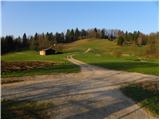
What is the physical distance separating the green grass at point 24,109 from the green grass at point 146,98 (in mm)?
3637

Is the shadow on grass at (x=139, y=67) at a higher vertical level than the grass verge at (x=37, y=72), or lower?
lower

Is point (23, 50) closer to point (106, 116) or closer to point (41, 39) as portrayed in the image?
point (41, 39)

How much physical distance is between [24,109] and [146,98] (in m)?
5.74

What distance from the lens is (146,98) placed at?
45.7ft

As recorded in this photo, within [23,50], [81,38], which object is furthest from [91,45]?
[23,50]

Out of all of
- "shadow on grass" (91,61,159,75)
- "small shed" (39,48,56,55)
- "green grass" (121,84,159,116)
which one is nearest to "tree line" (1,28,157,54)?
"small shed" (39,48,56,55)

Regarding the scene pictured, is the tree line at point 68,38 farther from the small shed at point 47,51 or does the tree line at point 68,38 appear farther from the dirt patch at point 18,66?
the dirt patch at point 18,66

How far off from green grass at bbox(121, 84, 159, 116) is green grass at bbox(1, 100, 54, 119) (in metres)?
3.64

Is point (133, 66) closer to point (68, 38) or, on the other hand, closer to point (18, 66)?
point (18, 66)

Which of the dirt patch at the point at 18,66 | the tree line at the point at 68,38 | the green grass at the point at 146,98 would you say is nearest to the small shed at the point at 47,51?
the tree line at the point at 68,38

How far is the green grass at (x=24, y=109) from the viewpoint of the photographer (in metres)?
9.83

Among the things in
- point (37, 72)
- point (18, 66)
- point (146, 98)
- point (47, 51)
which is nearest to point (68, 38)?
point (47, 51)

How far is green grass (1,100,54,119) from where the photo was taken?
387 inches

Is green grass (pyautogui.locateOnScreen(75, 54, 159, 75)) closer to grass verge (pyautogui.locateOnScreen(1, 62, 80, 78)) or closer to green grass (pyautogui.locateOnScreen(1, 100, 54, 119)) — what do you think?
grass verge (pyautogui.locateOnScreen(1, 62, 80, 78))
